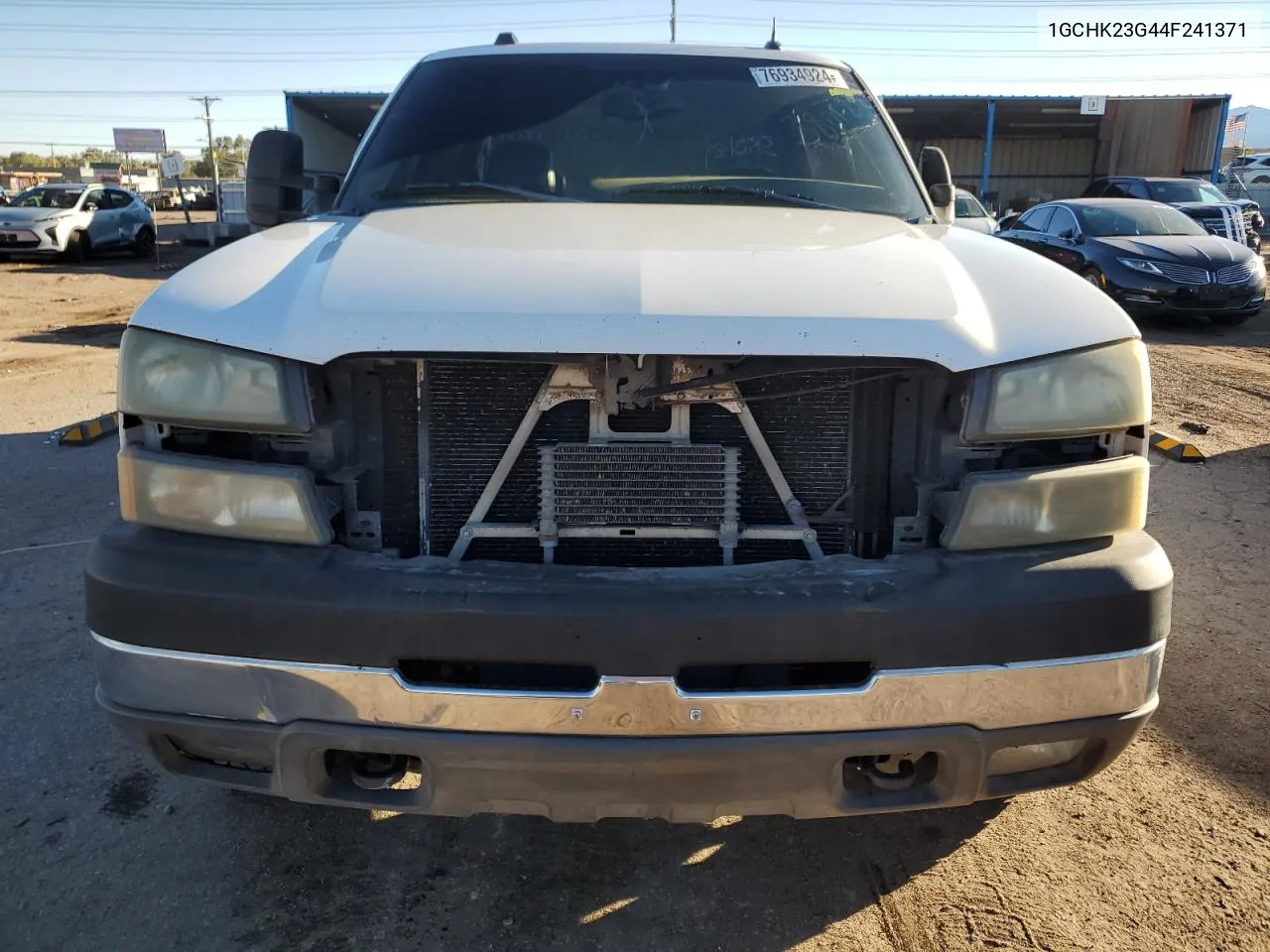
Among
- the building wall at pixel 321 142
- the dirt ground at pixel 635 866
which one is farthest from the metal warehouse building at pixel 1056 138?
the dirt ground at pixel 635 866

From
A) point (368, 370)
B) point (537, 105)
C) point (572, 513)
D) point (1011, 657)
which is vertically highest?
point (537, 105)

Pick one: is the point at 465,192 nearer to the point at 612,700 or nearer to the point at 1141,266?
the point at 612,700

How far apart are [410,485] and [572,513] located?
0.37m

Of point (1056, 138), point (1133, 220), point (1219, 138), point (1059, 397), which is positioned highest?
point (1056, 138)

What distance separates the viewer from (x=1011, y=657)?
181 cm

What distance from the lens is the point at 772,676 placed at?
74.4 inches

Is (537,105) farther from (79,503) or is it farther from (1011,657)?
(79,503)

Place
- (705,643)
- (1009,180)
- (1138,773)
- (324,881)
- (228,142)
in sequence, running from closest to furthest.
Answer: (705,643)
(324,881)
(1138,773)
(1009,180)
(228,142)

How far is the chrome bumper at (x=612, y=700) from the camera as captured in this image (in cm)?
178

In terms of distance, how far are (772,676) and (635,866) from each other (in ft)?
2.69

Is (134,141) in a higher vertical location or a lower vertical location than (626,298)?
higher

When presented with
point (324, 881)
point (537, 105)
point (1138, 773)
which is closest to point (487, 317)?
point (324, 881)

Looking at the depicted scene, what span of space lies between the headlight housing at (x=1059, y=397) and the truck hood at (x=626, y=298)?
0.04 meters

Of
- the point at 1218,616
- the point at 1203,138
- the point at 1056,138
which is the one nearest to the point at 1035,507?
the point at 1218,616
